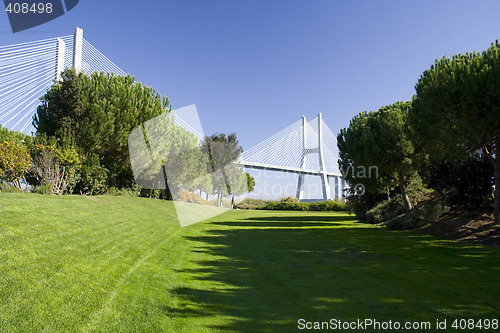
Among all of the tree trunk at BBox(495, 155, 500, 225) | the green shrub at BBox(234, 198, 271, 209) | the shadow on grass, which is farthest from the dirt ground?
the green shrub at BBox(234, 198, 271, 209)

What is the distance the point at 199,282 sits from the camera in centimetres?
681

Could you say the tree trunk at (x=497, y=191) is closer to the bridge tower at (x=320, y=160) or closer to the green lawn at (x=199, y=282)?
the green lawn at (x=199, y=282)

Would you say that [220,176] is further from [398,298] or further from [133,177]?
[398,298]

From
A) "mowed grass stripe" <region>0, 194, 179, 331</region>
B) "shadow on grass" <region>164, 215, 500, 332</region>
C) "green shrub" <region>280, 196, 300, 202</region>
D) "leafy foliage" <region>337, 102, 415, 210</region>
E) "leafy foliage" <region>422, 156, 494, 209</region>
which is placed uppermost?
"leafy foliage" <region>337, 102, 415, 210</region>

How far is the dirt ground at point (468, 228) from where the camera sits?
39.5ft

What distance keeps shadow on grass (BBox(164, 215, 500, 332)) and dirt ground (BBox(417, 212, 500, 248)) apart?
1.74 m

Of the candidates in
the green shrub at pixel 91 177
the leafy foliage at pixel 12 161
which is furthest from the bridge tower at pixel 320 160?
the leafy foliage at pixel 12 161

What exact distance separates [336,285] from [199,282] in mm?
2869

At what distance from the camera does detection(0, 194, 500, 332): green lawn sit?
14.7ft

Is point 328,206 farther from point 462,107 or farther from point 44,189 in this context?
point 44,189

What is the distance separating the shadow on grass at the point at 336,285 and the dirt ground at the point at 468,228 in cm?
174

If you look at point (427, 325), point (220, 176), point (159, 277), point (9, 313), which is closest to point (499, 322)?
point (427, 325)

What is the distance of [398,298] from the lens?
18.3 feet

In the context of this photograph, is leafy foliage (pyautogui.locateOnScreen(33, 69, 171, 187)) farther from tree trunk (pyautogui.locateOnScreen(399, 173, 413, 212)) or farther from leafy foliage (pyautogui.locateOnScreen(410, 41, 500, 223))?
tree trunk (pyautogui.locateOnScreen(399, 173, 413, 212))
